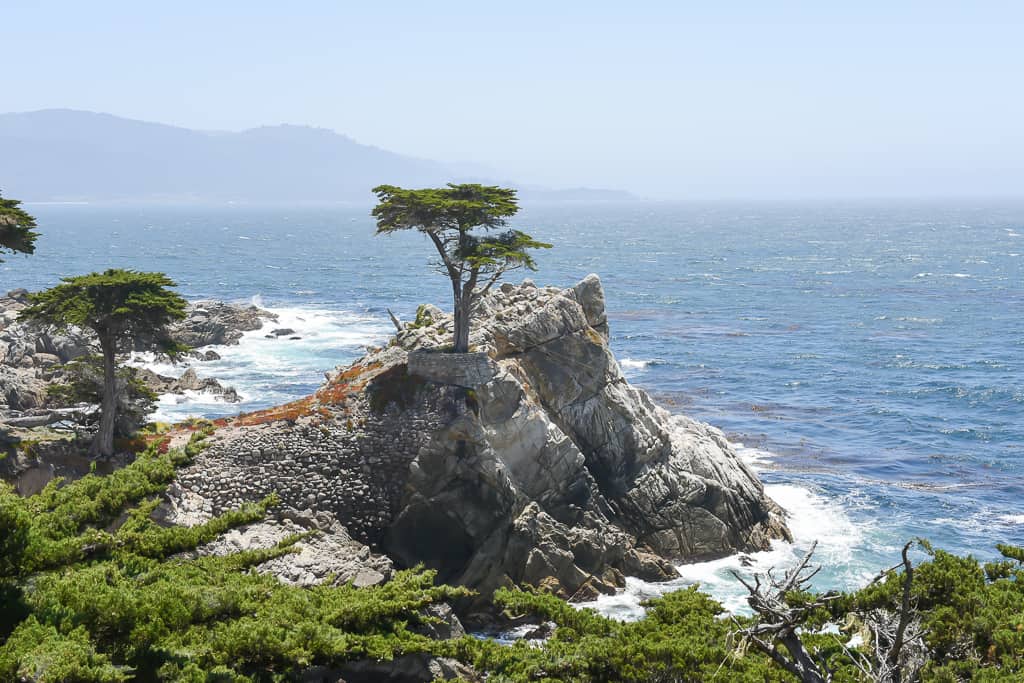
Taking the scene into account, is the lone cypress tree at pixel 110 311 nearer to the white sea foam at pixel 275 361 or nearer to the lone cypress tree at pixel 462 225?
the lone cypress tree at pixel 462 225

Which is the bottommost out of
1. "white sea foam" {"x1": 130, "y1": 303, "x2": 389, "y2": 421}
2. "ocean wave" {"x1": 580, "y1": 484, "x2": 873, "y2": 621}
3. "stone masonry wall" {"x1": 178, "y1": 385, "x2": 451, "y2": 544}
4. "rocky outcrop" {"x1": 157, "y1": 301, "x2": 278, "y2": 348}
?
"ocean wave" {"x1": 580, "y1": 484, "x2": 873, "y2": 621}

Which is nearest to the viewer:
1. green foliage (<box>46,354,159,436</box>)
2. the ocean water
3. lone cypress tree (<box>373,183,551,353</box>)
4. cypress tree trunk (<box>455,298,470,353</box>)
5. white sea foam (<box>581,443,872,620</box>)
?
green foliage (<box>46,354,159,436</box>)

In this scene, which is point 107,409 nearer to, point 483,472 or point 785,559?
point 483,472

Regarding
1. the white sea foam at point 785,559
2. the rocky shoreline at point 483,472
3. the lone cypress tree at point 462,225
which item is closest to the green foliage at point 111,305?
the rocky shoreline at point 483,472

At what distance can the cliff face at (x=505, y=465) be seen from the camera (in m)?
28.9

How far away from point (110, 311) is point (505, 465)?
13.5 meters

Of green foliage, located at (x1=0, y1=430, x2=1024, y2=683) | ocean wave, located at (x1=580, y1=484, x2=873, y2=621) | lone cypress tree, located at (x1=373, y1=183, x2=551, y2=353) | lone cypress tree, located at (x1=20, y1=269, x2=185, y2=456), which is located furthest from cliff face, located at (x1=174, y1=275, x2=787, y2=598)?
green foliage, located at (x1=0, y1=430, x2=1024, y2=683)

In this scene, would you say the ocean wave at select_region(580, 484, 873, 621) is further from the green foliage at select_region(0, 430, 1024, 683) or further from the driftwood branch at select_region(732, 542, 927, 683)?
the driftwood branch at select_region(732, 542, 927, 683)

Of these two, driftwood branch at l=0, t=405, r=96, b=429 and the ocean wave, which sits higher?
driftwood branch at l=0, t=405, r=96, b=429

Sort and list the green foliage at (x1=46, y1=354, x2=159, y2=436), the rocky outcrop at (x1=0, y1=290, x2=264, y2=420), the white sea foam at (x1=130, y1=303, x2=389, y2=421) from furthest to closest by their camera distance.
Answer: the white sea foam at (x1=130, y1=303, x2=389, y2=421) → the rocky outcrop at (x1=0, y1=290, x2=264, y2=420) → the green foliage at (x1=46, y1=354, x2=159, y2=436)

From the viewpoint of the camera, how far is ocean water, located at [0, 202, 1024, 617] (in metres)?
39.3

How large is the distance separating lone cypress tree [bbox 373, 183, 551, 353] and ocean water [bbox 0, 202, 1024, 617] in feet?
26.3

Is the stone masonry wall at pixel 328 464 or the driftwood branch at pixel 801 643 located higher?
the driftwood branch at pixel 801 643

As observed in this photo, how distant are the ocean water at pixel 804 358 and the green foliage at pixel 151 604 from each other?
13.3m
